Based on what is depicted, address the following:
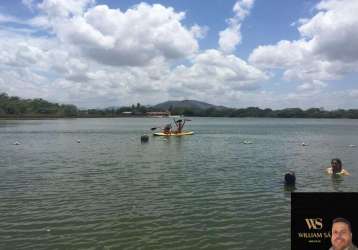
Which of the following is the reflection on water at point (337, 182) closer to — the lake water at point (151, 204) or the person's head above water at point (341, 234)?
the lake water at point (151, 204)

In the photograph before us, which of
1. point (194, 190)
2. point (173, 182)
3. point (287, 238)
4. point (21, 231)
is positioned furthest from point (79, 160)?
point (287, 238)

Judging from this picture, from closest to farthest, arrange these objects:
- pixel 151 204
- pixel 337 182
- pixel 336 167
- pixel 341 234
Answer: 1. pixel 341 234
2. pixel 151 204
3. pixel 337 182
4. pixel 336 167

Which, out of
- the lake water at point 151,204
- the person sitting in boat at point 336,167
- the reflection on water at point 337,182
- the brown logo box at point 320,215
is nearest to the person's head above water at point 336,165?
the person sitting in boat at point 336,167

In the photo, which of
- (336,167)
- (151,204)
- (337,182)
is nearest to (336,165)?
(336,167)

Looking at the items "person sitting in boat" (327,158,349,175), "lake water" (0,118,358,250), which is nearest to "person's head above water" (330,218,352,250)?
"lake water" (0,118,358,250)

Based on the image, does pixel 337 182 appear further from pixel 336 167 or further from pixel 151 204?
pixel 151 204

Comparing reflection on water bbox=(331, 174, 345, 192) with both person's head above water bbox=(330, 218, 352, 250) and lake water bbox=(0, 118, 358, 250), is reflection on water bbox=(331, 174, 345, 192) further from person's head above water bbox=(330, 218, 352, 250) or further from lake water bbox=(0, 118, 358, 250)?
person's head above water bbox=(330, 218, 352, 250)

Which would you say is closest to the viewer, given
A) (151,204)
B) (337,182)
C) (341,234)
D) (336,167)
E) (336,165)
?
(341,234)

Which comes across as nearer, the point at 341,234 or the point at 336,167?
the point at 341,234

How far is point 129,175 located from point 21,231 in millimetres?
→ 13914

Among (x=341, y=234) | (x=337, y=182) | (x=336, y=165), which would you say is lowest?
(x=337, y=182)

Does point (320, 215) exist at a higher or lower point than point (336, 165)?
higher

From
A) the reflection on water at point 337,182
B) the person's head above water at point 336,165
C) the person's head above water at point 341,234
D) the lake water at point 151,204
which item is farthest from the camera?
the person's head above water at point 336,165

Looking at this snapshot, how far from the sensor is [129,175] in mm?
28844
